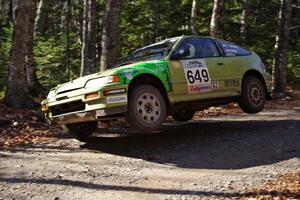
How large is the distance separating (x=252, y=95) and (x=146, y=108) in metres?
2.95

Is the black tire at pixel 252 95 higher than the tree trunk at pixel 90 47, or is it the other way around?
the tree trunk at pixel 90 47

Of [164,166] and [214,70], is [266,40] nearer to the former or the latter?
[214,70]

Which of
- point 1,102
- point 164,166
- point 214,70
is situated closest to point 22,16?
point 1,102

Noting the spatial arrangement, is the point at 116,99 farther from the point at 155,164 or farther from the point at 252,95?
the point at 252,95

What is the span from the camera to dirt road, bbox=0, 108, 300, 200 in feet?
16.9

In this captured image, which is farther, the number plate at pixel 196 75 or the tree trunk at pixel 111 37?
the tree trunk at pixel 111 37

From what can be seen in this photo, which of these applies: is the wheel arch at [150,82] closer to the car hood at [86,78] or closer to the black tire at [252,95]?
the car hood at [86,78]

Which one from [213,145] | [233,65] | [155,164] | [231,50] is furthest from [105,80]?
[231,50]

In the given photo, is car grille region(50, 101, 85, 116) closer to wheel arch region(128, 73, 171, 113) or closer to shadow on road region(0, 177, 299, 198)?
wheel arch region(128, 73, 171, 113)

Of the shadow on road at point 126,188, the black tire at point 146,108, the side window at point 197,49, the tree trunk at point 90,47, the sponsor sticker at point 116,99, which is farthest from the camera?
the tree trunk at point 90,47

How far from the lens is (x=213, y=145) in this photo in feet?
23.9

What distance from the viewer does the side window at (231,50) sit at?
8.72 m

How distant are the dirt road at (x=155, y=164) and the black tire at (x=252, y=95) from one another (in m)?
0.44

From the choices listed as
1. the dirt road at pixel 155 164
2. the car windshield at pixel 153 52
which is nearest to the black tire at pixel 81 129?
the dirt road at pixel 155 164
